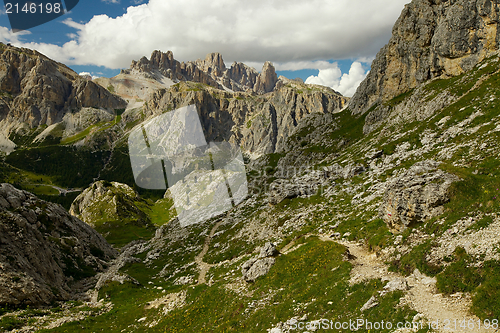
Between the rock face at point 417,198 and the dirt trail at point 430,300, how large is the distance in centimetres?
634

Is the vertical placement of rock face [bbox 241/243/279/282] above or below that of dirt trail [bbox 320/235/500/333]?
below

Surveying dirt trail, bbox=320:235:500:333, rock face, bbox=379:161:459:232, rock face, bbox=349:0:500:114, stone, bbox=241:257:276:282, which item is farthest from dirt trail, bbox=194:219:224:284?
rock face, bbox=349:0:500:114

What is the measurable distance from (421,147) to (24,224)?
81.0 meters

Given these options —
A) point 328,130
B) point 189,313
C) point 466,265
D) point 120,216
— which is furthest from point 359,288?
point 120,216

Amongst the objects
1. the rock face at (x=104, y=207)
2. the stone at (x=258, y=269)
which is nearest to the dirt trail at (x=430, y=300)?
the stone at (x=258, y=269)

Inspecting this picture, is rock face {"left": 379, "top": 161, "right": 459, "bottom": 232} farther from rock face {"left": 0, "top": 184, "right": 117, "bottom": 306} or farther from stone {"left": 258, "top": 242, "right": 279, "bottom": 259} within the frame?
rock face {"left": 0, "top": 184, "right": 117, "bottom": 306}

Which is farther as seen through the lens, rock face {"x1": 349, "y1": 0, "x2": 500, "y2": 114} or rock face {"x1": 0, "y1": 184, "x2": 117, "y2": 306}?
rock face {"x1": 349, "y1": 0, "x2": 500, "y2": 114}

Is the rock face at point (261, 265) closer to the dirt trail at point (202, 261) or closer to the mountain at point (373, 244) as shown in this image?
the mountain at point (373, 244)

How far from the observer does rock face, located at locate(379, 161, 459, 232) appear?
2519cm

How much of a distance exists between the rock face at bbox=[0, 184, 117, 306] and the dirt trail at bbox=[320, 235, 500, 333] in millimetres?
44872

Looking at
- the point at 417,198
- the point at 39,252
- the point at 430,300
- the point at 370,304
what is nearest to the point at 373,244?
the point at 417,198

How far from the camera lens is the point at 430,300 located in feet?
52.7

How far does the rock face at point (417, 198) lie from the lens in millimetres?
25188

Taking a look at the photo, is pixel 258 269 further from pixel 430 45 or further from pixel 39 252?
pixel 430 45
